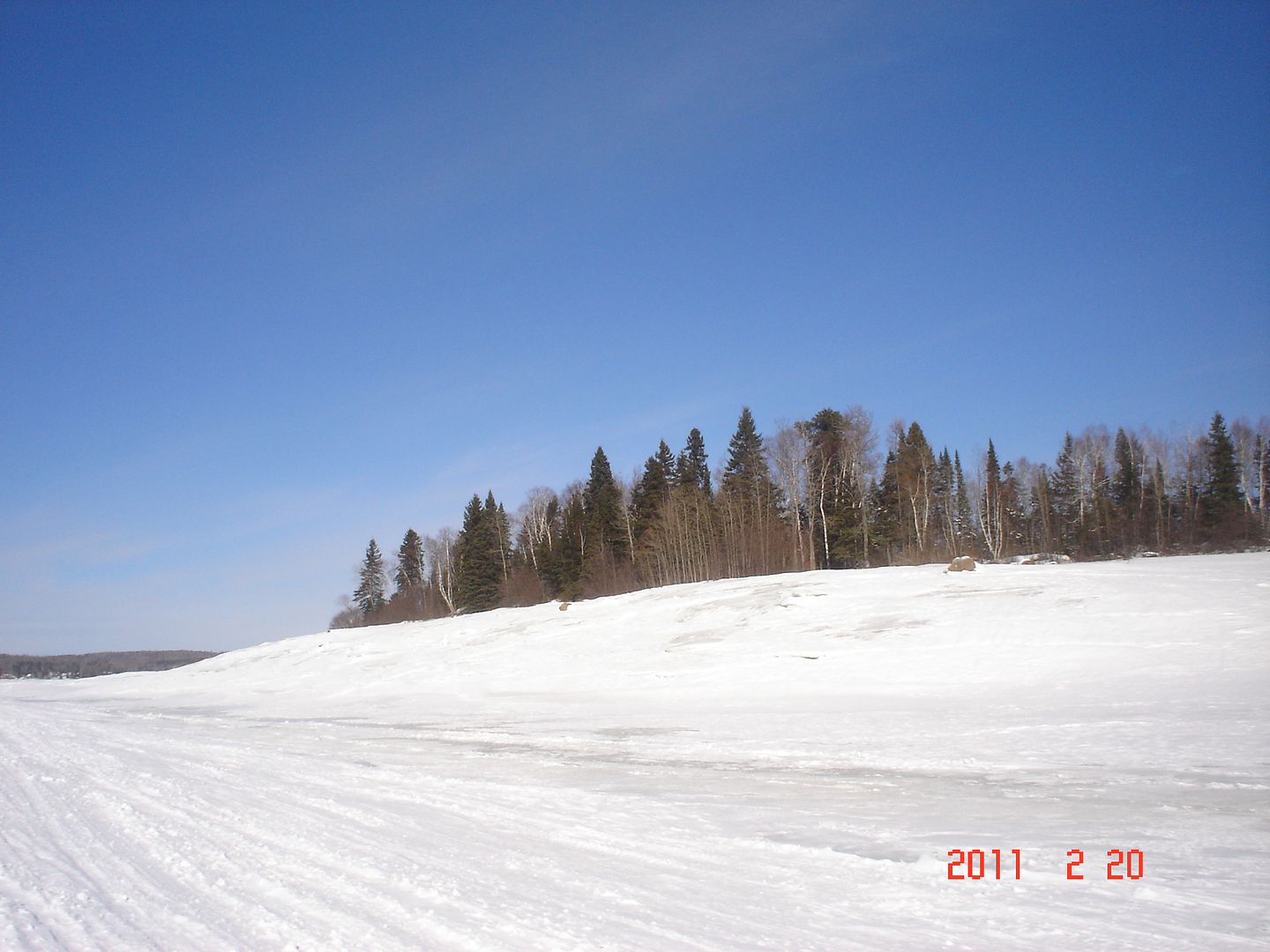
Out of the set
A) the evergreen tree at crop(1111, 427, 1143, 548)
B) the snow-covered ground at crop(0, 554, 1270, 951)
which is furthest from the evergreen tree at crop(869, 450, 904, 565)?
the snow-covered ground at crop(0, 554, 1270, 951)

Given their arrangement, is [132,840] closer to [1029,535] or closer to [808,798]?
[808,798]

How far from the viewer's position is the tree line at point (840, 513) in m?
53.3

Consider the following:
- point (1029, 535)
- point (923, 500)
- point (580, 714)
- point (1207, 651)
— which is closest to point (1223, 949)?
point (580, 714)

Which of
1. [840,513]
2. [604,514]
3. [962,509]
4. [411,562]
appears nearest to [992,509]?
[962,509]

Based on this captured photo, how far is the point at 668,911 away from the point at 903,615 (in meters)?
20.1

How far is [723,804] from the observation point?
7605 millimetres

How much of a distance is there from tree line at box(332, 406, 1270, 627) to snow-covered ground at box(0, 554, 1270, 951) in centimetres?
3135

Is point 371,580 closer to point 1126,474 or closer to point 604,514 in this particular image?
point 604,514
